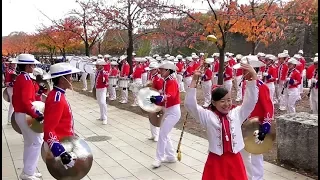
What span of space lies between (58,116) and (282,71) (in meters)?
11.5

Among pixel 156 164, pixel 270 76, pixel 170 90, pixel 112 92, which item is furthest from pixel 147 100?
pixel 112 92

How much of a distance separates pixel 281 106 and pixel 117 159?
851 centimetres

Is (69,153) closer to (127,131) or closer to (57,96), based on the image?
(57,96)

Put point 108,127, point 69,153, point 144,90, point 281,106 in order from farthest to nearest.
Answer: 1. point 281,106
2. point 108,127
3. point 144,90
4. point 69,153

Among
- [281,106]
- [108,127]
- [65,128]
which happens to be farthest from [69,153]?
[281,106]

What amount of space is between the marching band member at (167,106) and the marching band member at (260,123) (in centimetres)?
185

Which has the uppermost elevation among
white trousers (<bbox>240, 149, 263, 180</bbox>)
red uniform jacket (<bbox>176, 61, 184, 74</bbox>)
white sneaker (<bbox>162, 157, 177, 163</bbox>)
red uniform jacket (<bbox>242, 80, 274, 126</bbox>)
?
red uniform jacket (<bbox>242, 80, 274, 126</bbox>)

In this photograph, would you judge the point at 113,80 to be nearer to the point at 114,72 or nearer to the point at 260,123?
the point at 114,72

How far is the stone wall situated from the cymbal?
2461mm

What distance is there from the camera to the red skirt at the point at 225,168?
13.0 ft

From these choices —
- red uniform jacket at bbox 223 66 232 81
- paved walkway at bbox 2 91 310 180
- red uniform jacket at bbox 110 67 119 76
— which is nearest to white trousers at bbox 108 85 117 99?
red uniform jacket at bbox 110 67 119 76

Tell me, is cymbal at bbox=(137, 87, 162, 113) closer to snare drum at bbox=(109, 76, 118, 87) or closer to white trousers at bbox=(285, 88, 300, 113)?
white trousers at bbox=(285, 88, 300, 113)

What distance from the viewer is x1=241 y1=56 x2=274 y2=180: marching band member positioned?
538cm

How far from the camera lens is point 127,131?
10781mm
